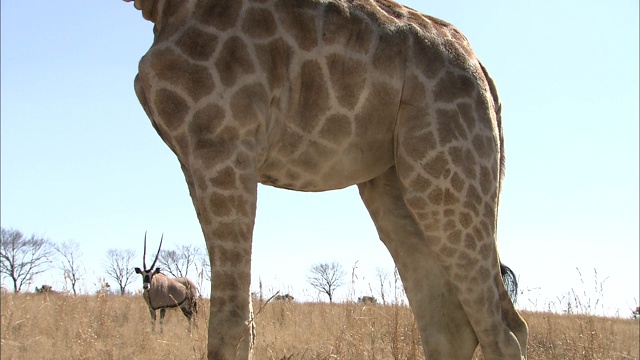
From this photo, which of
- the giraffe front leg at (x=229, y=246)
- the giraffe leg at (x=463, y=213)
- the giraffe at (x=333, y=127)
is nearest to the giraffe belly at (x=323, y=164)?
the giraffe at (x=333, y=127)

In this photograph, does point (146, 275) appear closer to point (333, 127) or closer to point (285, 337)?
point (285, 337)

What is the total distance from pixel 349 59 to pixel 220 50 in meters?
0.76

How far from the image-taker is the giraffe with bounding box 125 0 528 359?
3.08 metres

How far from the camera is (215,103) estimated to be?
10.2ft

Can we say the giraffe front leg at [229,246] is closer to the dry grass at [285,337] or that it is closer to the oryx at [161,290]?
the dry grass at [285,337]

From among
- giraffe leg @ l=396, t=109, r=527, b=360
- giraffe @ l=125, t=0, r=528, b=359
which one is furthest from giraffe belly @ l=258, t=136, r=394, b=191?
giraffe leg @ l=396, t=109, r=527, b=360

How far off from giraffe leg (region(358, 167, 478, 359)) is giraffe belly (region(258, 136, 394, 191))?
0.46 m

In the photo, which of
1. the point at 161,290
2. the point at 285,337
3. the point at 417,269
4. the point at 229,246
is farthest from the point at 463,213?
the point at 161,290

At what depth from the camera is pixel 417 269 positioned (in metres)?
4.40

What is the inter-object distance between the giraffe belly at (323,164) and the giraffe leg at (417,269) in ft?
1.51

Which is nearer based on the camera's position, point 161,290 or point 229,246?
point 229,246

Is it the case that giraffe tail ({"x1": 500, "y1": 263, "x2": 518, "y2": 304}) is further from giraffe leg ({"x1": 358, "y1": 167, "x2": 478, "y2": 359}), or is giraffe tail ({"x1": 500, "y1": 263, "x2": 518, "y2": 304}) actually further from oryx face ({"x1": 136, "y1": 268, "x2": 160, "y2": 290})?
oryx face ({"x1": 136, "y1": 268, "x2": 160, "y2": 290})

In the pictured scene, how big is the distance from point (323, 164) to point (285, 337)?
4697 mm

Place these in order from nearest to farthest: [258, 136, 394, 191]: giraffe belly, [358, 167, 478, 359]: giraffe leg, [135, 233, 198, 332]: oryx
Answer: [258, 136, 394, 191]: giraffe belly, [358, 167, 478, 359]: giraffe leg, [135, 233, 198, 332]: oryx
